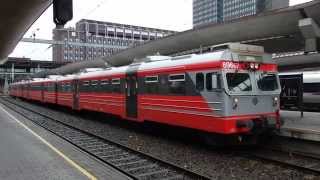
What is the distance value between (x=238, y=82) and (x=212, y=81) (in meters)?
0.75

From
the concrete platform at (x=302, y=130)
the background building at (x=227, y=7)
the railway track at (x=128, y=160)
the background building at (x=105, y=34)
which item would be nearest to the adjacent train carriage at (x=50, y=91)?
the background building at (x=105, y=34)

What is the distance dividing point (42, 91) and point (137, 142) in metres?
27.8

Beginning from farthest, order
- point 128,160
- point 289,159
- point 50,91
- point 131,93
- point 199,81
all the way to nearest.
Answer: point 50,91
point 131,93
point 199,81
point 128,160
point 289,159

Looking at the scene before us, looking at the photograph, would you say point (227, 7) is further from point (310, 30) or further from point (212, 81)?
point (212, 81)

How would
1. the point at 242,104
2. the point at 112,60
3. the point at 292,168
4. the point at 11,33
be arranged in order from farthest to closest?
the point at 112,60 < the point at 11,33 < the point at 242,104 < the point at 292,168

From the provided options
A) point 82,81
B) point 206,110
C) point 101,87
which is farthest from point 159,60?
point 82,81

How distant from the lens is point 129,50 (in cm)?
3500

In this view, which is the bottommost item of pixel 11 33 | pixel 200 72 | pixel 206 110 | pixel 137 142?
pixel 137 142

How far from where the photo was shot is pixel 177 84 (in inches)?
590

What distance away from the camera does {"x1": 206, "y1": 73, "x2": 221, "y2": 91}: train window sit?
42.7 feet

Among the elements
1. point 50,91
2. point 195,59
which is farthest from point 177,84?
point 50,91

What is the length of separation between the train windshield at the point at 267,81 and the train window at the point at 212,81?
151 centimetres

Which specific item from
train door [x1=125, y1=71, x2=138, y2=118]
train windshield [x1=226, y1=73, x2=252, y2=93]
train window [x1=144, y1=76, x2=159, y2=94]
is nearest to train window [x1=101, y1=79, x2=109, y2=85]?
train door [x1=125, y1=71, x2=138, y2=118]

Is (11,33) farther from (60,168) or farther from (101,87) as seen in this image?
(60,168)
